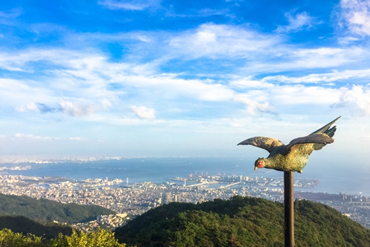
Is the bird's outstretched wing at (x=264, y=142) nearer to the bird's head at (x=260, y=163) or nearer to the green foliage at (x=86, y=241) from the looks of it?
the bird's head at (x=260, y=163)

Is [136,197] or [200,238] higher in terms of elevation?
[200,238]

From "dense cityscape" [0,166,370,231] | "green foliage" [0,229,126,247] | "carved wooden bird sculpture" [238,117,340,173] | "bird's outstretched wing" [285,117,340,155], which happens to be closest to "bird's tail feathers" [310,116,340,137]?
"bird's outstretched wing" [285,117,340,155]

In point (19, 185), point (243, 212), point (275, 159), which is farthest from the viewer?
point (19, 185)

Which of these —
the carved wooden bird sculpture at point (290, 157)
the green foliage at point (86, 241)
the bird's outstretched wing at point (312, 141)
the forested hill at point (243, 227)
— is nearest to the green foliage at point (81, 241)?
the green foliage at point (86, 241)

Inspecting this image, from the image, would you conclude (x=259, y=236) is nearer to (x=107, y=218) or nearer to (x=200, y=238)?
(x=200, y=238)

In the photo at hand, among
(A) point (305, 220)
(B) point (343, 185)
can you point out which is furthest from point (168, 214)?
(B) point (343, 185)
